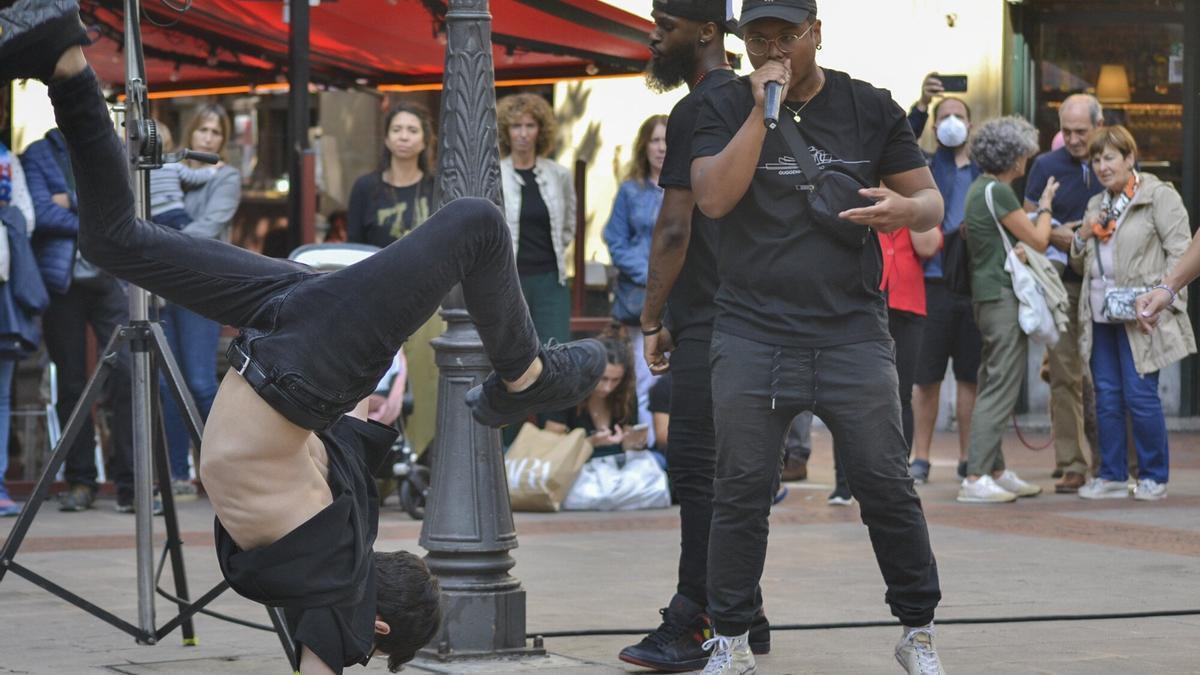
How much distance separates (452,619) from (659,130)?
198 inches

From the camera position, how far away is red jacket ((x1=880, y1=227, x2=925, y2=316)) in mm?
9227

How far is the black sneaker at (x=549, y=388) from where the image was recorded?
14.5 ft

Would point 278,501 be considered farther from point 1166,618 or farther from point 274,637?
point 1166,618

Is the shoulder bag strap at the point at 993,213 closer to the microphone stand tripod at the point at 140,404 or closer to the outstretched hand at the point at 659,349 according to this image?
the outstretched hand at the point at 659,349

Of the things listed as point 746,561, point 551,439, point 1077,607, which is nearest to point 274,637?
point 746,561

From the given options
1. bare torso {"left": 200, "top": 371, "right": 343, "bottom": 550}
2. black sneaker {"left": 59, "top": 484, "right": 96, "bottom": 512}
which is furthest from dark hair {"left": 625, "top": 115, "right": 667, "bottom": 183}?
bare torso {"left": 200, "top": 371, "right": 343, "bottom": 550}

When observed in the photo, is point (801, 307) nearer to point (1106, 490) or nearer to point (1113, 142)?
point (1113, 142)

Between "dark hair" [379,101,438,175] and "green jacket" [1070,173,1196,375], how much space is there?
365 cm

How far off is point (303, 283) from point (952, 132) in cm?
764

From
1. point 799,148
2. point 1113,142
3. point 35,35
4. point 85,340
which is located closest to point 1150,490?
point 1113,142

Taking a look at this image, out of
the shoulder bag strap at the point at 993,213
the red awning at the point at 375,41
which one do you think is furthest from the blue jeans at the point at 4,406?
the shoulder bag strap at the point at 993,213

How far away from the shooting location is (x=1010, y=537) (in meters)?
8.59

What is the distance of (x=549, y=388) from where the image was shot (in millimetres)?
4406

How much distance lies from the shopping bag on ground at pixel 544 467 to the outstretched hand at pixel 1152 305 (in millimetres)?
2889
